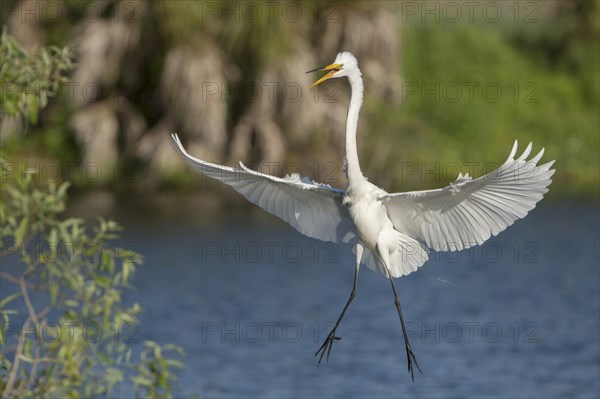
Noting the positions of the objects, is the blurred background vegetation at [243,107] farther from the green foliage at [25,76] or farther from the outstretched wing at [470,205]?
the green foliage at [25,76]

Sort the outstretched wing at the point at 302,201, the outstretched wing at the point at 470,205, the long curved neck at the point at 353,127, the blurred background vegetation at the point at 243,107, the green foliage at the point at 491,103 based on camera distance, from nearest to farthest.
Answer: the outstretched wing at the point at 470,205 → the long curved neck at the point at 353,127 → the outstretched wing at the point at 302,201 → the blurred background vegetation at the point at 243,107 → the green foliage at the point at 491,103

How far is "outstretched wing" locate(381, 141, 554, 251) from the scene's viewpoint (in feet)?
20.6

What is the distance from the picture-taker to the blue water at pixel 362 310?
1008 centimetres

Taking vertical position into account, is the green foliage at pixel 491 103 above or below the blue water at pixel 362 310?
above

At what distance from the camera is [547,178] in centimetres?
624

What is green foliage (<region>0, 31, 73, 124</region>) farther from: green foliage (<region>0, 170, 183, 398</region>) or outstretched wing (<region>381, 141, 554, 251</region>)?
outstretched wing (<region>381, 141, 554, 251</region>)

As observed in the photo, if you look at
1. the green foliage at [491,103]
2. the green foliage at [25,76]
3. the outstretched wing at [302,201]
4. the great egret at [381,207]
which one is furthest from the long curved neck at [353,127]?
the green foliage at [491,103]

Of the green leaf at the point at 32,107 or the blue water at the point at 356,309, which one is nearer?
the green leaf at the point at 32,107

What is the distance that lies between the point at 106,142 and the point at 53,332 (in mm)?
13452

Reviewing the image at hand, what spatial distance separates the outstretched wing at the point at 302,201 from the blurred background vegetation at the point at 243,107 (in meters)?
10.7

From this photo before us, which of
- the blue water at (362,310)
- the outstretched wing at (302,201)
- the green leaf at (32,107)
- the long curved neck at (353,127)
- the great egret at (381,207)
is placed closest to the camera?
the green leaf at (32,107)

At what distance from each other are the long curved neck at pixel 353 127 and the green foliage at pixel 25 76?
5.86 feet

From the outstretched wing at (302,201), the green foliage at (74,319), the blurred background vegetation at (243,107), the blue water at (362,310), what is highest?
the blurred background vegetation at (243,107)

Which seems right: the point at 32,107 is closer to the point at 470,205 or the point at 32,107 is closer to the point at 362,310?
the point at 470,205
